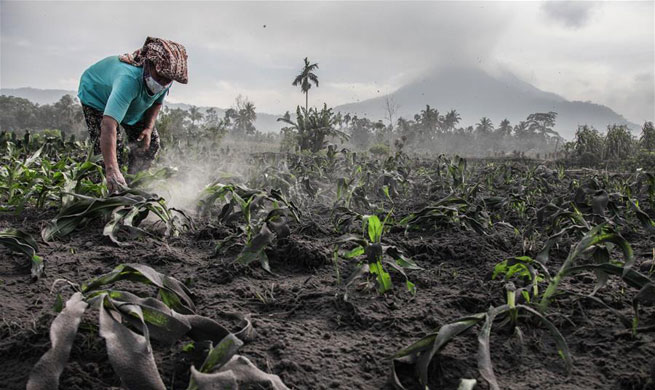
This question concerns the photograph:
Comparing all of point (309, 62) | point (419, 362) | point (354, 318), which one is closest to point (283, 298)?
point (354, 318)

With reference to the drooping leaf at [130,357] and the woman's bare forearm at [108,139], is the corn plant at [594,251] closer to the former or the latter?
the drooping leaf at [130,357]

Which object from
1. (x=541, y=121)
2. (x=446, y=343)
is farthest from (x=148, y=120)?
(x=541, y=121)

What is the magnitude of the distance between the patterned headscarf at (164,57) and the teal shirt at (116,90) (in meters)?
0.09

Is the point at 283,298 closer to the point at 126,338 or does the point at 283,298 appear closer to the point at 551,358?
the point at 126,338

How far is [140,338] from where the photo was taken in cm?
89

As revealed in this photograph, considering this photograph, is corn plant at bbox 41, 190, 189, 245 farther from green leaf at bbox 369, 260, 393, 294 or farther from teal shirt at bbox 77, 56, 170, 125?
green leaf at bbox 369, 260, 393, 294

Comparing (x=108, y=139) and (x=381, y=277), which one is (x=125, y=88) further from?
(x=381, y=277)

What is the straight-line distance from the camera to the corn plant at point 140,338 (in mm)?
809

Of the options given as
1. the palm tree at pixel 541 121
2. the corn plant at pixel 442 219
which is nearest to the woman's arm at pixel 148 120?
the corn plant at pixel 442 219

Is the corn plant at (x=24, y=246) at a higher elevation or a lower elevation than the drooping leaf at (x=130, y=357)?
higher

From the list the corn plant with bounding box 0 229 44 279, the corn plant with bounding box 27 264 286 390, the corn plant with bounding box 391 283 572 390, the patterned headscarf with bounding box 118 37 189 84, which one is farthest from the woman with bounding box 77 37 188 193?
the corn plant with bounding box 391 283 572 390

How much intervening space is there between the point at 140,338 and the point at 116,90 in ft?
6.95

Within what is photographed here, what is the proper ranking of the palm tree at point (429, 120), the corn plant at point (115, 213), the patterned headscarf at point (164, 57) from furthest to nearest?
the palm tree at point (429, 120)
the patterned headscarf at point (164, 57)
the corn plant at point (115, 213)

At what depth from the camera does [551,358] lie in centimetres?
109
